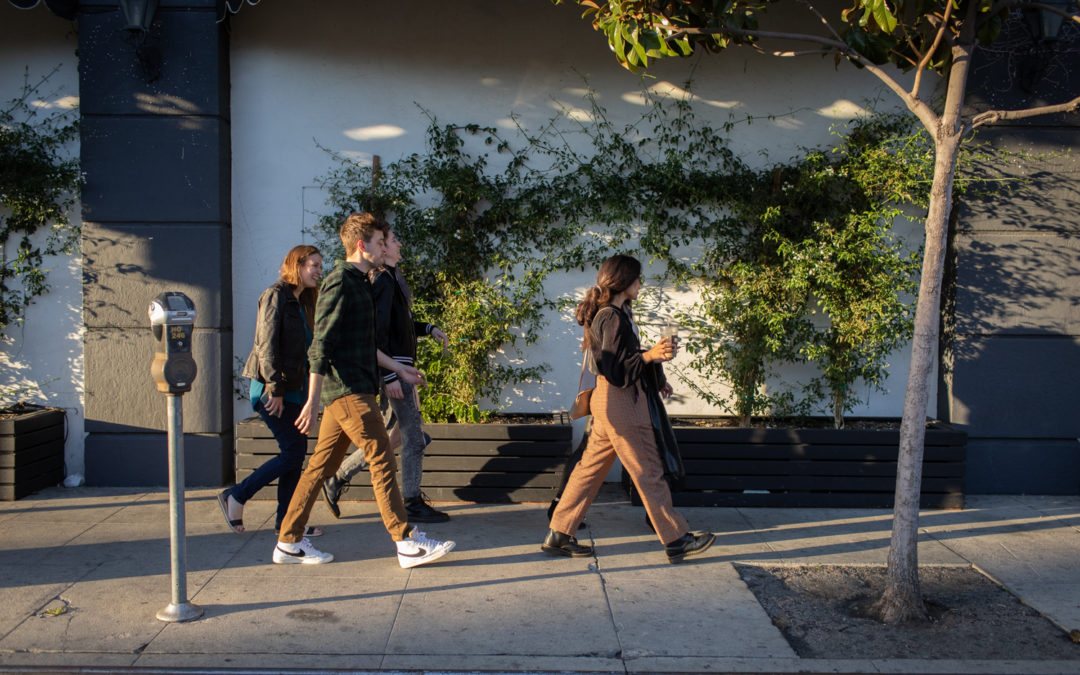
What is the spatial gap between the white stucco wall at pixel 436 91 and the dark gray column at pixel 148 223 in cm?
33

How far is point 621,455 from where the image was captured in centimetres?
481

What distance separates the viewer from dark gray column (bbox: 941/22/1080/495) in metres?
6.34

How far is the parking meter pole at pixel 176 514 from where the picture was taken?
12.8 ft

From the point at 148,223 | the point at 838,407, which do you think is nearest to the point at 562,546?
the point at 838,407

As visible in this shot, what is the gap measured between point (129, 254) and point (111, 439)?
1361 millimetres

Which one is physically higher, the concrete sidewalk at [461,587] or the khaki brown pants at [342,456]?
the khaki brown pants at [342,456]

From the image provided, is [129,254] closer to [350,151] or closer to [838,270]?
[350,151]

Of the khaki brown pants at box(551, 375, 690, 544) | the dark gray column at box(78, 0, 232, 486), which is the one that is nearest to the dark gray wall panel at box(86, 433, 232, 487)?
the dark gray column at box(78, 0, 232, 486)

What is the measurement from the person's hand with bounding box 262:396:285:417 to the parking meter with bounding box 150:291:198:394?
0.98m

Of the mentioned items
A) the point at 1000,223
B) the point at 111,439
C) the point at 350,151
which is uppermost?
the point at 350,151

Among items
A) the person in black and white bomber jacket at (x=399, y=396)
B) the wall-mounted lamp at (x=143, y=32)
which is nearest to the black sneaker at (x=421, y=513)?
the person in black and white bomber jacket at (x=399, y=396)

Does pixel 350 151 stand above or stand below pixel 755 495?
above

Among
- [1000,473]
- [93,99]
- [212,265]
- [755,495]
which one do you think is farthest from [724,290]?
[93,99]

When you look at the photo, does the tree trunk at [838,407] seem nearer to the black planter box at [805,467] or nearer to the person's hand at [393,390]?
the black planter box at [805,467]
